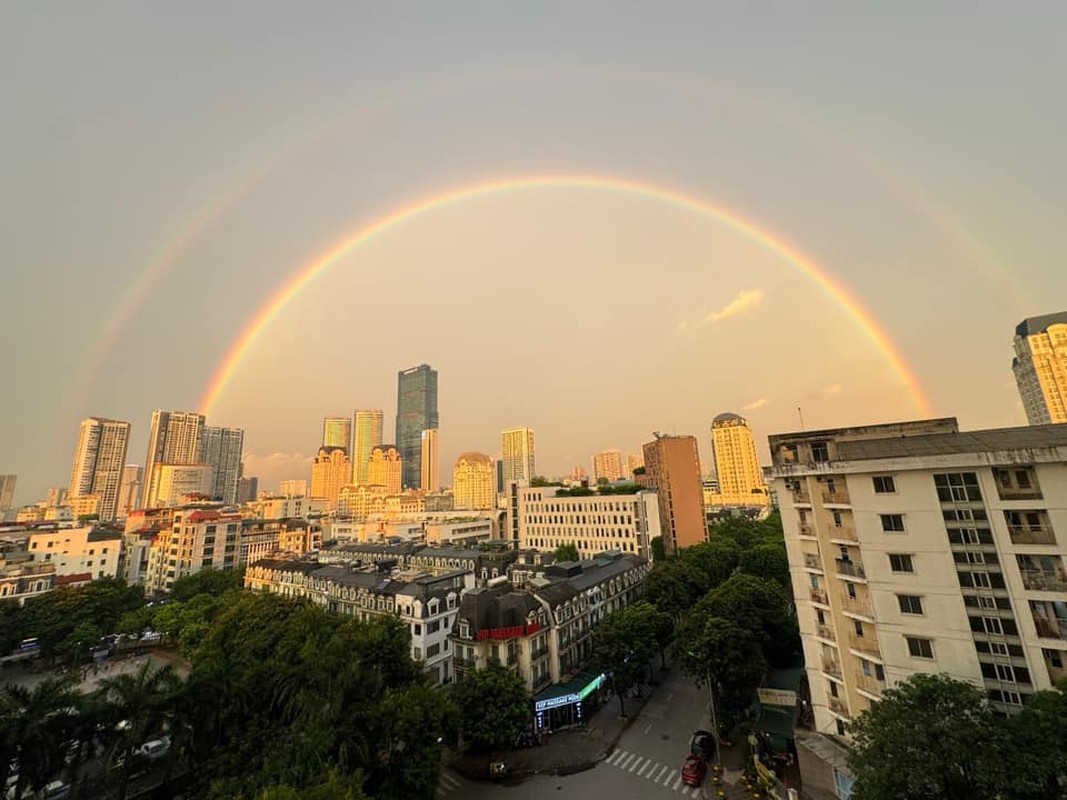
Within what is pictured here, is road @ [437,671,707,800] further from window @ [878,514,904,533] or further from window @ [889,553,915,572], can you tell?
window @ [878,514,904,533]

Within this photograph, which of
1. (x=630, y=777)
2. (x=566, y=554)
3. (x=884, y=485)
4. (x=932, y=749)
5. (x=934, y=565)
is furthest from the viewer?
(x=566, y=554)

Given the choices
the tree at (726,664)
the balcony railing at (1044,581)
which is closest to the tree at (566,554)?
the tree at (726,664)

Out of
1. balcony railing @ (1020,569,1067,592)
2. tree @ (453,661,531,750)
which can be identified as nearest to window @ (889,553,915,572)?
balcony railing @ (1020,569,1067,592)

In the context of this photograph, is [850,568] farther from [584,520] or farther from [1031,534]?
[584,520]

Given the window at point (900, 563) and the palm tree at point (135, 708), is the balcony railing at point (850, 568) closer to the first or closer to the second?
the window at point (900, 563)

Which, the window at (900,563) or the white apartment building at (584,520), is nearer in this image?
the window at (900,563)

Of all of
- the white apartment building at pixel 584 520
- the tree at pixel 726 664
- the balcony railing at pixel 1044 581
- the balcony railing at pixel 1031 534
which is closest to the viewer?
the balcony railing at pixel 1044 581

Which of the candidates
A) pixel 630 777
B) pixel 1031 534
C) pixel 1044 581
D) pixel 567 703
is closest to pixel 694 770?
pixel 630 777

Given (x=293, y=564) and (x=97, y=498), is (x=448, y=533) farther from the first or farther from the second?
(x=97, y=498)
